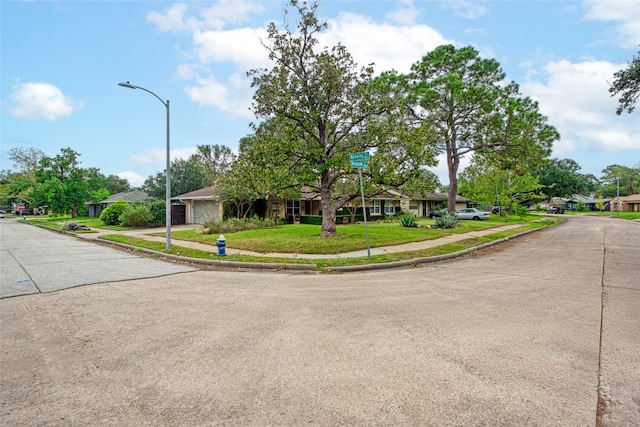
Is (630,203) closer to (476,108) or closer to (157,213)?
(476,108)

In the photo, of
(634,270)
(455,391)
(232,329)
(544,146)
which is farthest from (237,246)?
(544,146)

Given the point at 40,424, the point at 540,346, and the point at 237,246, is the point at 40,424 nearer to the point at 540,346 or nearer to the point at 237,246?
the point at 540,346

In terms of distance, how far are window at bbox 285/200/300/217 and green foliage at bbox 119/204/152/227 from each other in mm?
10939

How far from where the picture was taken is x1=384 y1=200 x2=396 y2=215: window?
119 feet

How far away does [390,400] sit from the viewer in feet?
9.19

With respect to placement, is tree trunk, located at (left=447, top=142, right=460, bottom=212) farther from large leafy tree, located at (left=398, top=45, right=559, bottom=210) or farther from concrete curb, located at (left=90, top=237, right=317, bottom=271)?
concrete curb, located at (left=90, top=237, right=317, bottom=271)

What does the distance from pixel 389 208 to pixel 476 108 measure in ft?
53.7

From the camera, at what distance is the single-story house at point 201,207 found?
26422mm

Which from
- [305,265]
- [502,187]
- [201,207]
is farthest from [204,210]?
[502,187]

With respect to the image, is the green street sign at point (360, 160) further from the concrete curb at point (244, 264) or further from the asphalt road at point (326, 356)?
the asphalt road at point (326, 356)

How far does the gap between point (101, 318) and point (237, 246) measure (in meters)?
8.06

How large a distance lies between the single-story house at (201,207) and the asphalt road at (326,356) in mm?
20079

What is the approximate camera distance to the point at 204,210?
28141mm

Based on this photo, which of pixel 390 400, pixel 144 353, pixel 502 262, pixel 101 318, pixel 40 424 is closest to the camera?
pixel 40 424
